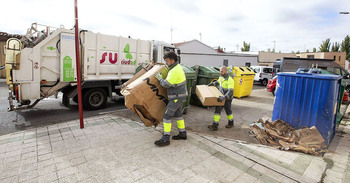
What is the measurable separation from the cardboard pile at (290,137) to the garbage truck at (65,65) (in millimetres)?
4799

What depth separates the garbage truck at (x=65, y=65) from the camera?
15.8ft

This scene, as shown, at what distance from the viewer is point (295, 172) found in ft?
8.65

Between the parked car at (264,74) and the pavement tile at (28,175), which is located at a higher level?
the parked car at (264,74)

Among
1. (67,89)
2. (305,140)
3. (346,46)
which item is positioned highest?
(346,46)

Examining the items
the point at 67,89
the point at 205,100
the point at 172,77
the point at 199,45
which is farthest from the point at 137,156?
the point at 199,45

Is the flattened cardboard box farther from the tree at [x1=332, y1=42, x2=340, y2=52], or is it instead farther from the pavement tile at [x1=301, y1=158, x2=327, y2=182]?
the tree at [x1=332, y1=42, x2=340, y2=52]

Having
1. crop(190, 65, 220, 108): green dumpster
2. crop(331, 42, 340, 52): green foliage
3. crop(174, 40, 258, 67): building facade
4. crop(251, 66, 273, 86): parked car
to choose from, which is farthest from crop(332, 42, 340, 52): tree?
crop(190, 65, 220, 108): green dumpster

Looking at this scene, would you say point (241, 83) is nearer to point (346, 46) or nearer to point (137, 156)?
point (137, 156)

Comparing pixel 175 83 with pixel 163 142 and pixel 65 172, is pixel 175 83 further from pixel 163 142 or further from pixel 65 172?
pixel 65 172

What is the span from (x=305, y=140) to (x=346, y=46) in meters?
47.8

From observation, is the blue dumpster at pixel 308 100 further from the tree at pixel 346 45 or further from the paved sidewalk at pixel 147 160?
the tree at pixel 346 45

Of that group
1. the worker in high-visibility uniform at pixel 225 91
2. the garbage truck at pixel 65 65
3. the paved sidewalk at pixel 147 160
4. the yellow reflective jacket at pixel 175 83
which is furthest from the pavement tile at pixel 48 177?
the garbage truck at pixel 65 65

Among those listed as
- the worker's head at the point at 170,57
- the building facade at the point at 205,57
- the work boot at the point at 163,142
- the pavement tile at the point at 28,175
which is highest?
the building facade at the point at 205,57

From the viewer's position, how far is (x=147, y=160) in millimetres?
2836
